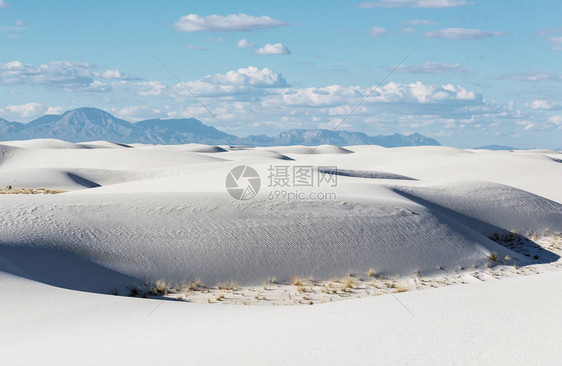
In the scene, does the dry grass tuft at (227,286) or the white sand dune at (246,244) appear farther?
the dry grass tuft at (227,286)

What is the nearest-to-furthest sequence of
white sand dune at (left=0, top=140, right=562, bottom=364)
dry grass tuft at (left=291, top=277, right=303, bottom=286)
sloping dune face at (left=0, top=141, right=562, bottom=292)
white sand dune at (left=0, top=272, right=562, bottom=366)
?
white sand dune at (left=0, top=272, right=562, bottom=366) → white sand dune at (left=0, top=140, right=562, bottom=364) → sloping dune face at (left=0, top=141, right=562, bottom=292) → dry grass tuft at (left=291, top=277, right=303, bottom=286)

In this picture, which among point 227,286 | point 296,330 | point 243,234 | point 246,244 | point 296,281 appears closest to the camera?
point 296,330

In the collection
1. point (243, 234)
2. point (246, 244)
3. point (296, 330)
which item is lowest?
point (246, 244)

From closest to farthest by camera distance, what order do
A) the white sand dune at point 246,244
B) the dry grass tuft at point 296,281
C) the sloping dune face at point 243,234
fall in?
1. the white sand dune at point 246,244
2. the sloping dune face at point 243,234
3. the dry grass tuft at point 296,281

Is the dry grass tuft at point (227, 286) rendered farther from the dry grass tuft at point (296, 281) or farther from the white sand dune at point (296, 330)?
the white sand dune at point (296, 330)

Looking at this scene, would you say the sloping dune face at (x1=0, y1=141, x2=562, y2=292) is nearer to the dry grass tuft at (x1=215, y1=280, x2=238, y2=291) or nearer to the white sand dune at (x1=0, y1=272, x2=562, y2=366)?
the dry grass tuft at (x1=215, y1=280, x2=238, y2=291)

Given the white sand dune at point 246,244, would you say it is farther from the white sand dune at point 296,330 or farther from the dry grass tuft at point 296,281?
the dry grass tuft at point 296,281

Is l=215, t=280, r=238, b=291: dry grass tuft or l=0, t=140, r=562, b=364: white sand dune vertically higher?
l=0, t=140, r=562, b=364: white sand dune

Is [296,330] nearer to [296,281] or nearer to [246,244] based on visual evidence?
[296,281]

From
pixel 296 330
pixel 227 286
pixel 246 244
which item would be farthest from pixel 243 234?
pixel 296 330

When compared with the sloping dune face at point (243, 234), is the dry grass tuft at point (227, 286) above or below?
below

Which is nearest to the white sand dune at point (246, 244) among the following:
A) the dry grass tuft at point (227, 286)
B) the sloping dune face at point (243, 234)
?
the sloping dune face at point (243, 234)

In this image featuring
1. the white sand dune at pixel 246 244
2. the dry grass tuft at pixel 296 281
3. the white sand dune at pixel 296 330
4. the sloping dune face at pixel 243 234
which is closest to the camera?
the white sand dune at pixel 296 330

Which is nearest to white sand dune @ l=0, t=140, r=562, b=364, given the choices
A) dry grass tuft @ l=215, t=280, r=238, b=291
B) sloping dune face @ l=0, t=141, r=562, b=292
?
sloping dune face @ l=0, t=141, r=562, b=292
